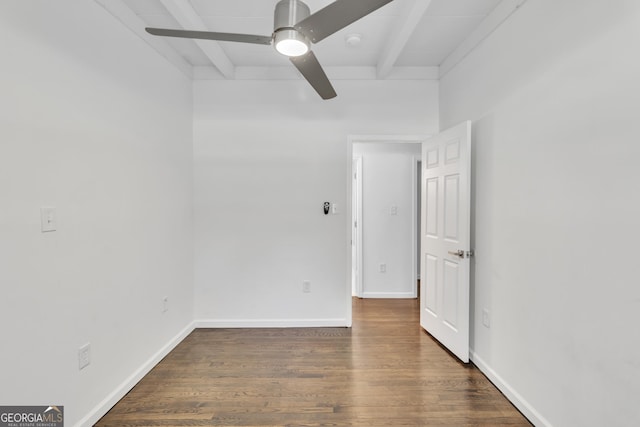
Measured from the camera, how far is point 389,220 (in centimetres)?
421

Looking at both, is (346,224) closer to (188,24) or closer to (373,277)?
(373,277)

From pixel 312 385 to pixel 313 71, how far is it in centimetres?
215

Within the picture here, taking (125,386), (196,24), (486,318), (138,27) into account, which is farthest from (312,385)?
(138,27)

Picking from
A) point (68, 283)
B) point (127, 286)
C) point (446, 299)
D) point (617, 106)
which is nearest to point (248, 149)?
point (127, 286)

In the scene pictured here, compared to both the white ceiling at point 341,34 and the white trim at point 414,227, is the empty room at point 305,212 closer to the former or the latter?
the white ceiling at point 341,34

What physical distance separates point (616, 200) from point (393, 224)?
2.91 m

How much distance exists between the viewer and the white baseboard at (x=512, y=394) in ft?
5.76

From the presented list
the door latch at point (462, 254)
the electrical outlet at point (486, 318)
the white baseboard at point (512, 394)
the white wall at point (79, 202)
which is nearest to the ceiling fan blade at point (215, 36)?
the white wall at point (79, 202)

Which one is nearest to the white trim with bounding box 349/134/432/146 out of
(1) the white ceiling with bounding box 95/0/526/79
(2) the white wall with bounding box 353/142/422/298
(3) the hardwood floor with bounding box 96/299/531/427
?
(1) the white ceiling with bounding box 95/0/526/79

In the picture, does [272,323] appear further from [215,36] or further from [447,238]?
[215,36]

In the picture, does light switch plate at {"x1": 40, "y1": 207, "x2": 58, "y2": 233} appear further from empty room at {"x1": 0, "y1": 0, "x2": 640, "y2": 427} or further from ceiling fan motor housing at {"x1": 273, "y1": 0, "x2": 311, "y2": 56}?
ceiling fan motor housing at {"x1": 273, "y1": 0, "x2": 311, "y2": 56}

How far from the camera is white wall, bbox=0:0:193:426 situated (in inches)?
53.8

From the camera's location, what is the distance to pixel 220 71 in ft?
9.55

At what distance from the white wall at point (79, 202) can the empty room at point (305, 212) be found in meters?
0.01
